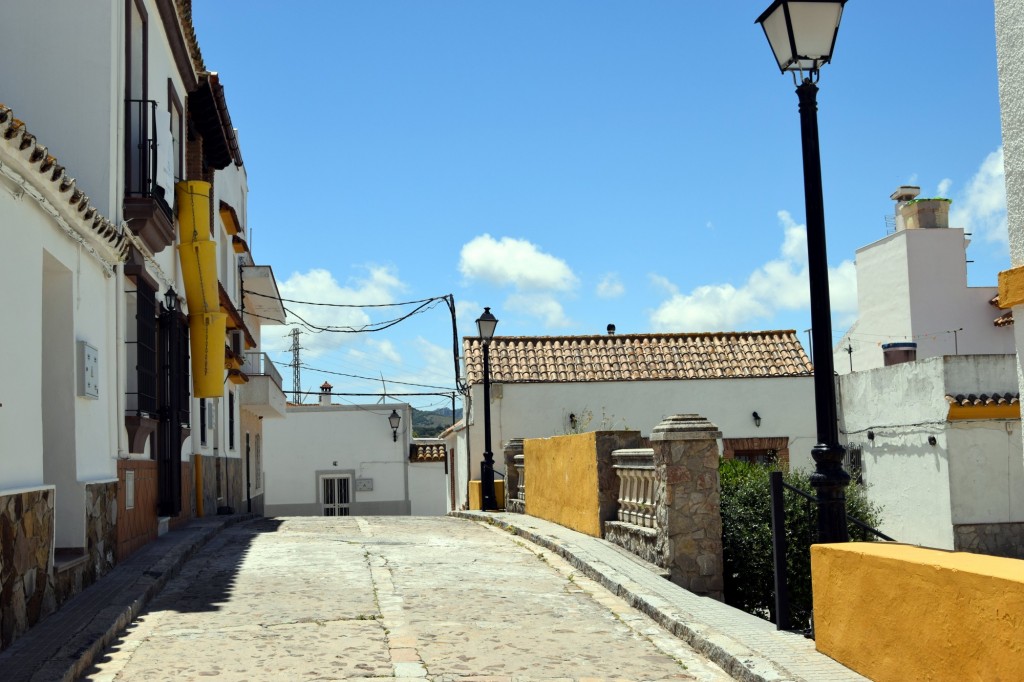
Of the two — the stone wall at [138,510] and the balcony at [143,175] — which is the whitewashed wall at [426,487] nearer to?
the stone wall at [138,510]

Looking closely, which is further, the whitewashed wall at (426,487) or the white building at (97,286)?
the whitewashed wall at (426,487)

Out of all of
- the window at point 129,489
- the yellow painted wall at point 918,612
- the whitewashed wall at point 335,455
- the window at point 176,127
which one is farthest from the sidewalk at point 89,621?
the whitewashed wall at point 335,455

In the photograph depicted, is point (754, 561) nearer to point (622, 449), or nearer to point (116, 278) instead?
point (622, 449)

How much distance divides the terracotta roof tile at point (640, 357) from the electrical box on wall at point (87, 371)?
16147 mm

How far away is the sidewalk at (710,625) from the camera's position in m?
6.26

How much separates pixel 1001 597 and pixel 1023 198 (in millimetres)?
2558

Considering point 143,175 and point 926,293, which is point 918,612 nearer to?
point 143,175

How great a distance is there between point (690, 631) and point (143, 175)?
819 centimetres

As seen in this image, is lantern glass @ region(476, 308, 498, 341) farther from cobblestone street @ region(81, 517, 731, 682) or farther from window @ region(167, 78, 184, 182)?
cobblestone street @ region(81, 517, 731, 682)

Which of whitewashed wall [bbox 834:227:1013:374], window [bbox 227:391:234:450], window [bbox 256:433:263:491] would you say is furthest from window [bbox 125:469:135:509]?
whitewashed wall [bbox 834:227:1013:374]

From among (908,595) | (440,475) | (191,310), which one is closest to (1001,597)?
(908,595)

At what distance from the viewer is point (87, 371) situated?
393 inches

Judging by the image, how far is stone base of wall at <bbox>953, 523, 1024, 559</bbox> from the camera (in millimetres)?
18859

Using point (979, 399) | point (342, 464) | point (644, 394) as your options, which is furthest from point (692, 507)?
point (342, 464)
